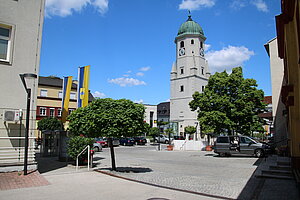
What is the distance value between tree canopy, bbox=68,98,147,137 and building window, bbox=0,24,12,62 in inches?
147

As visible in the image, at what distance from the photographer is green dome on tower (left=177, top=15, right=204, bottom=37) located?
67125mm

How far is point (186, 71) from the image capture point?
66000mm

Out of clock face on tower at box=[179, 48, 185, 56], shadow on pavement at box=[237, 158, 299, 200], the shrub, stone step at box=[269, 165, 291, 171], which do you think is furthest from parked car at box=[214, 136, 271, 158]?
clock face on tower at box=[179, 48, 185, 56]

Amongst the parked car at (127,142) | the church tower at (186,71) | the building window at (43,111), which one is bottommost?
the parked car at (127,142)

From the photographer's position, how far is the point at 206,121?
2573 centimetres

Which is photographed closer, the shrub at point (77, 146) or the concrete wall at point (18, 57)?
the concrete wall at point (18, 57)

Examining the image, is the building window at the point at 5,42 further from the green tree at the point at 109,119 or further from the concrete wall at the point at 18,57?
the green tree at the point at 109,119

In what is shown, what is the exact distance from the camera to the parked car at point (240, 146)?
19.4 meters

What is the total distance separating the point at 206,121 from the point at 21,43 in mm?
19593

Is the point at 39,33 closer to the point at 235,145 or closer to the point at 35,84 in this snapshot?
the point at 35,84

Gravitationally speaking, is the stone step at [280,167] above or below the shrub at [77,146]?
below

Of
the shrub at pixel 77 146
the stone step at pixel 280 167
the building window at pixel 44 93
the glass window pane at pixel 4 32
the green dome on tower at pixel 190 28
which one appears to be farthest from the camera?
the green dome on tower at pixel 190 28

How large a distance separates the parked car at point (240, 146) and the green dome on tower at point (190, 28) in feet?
168

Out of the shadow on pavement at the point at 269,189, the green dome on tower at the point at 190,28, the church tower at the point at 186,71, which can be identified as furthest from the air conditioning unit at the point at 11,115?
the green dome on tower at the point at 190,28
